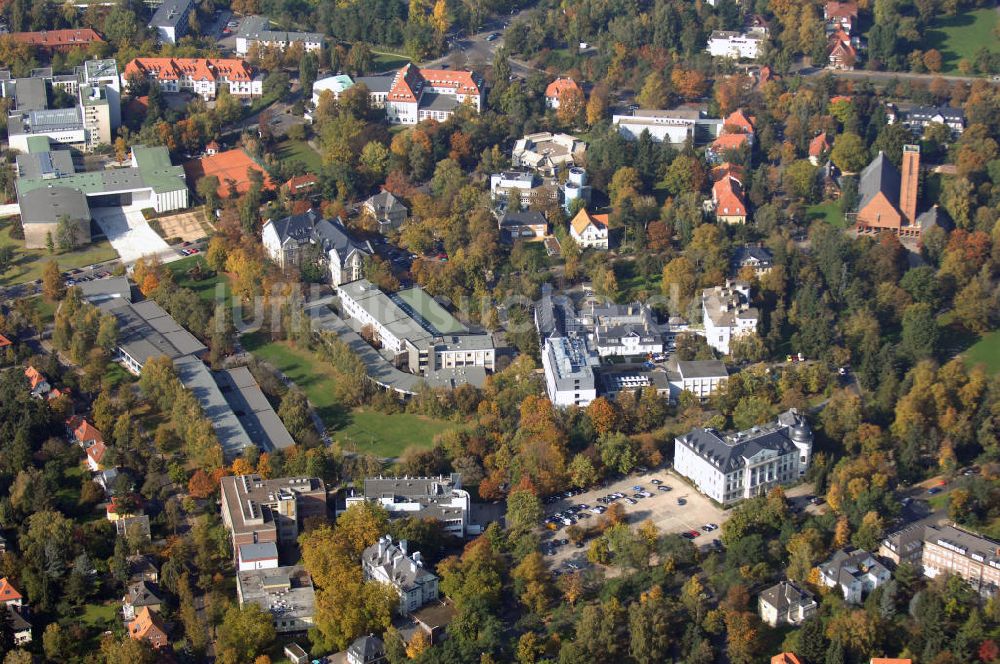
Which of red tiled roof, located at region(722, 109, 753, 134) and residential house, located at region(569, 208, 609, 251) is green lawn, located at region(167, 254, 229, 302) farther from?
red tiled roof, located at region(722, 109, 753, 134)

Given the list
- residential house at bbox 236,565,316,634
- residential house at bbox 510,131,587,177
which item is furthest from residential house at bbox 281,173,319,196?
residential house at bbox 236,565,316,634

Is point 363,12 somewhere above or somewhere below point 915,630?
above

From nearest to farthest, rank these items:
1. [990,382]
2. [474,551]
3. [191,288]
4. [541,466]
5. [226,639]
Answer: [226,639] → [474,551] → [541,466] → [990,382] → [191,288]

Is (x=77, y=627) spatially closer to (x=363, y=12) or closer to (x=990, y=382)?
(x=990, y=382)

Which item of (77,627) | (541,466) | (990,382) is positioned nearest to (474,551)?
(541,466)

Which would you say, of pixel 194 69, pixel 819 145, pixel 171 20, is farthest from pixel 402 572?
pixel 171 20

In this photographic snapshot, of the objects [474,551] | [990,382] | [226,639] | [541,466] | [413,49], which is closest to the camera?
[226,639]

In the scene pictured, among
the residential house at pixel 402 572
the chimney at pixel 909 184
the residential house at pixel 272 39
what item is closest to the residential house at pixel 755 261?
the chimney at pixel 909 184
